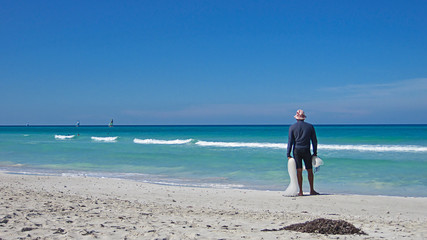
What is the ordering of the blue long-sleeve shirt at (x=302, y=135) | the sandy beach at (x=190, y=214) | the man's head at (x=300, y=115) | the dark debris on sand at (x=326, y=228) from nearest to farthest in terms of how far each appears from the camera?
the sandy beach at (x=190, y=214) < the dark debris on sand at (x=326, y=228) < the blue long-sleeve shirt at (x=302, y=135) < the man's head at (x=300, y=115)

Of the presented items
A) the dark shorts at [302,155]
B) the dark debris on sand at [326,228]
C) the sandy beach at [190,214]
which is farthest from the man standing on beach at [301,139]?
the dark debris on sand at [326,228]

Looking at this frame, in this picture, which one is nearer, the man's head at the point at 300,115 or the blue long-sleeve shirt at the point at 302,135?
the blue long-sleeve shirt at the point at 302,135

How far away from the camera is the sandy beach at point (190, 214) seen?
4.77 metres

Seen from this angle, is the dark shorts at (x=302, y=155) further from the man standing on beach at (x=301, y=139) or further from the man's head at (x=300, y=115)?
the man's head at (x=300, y=115)

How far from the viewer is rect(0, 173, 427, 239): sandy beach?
4.77 meters

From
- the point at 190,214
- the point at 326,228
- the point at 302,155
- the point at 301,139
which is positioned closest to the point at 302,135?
the point at 301,139

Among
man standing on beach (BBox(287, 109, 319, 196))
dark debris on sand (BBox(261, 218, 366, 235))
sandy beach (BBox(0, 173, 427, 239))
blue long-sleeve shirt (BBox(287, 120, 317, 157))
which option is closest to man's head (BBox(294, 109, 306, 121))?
man standing on beach (BBox(287, 109, 319, 196))

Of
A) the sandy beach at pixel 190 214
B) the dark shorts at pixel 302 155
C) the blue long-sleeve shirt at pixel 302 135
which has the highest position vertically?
the blue long-sleeve shirt at pixel 302 135

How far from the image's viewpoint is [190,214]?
632 cm

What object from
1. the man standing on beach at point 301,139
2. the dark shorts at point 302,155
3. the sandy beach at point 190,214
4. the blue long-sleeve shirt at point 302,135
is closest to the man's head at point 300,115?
the man standing on beach at point 301,139

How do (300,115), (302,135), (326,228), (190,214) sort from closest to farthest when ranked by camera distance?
(326,228)
(190,214)
(302,135)
(300,115)

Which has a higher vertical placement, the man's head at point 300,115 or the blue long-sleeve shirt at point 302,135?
the man's head at point 300,115

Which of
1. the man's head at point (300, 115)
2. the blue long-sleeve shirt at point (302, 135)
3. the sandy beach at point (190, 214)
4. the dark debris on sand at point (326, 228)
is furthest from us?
the man's head at point (300, 115)

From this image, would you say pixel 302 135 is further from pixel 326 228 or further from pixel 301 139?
pixel 326 228
